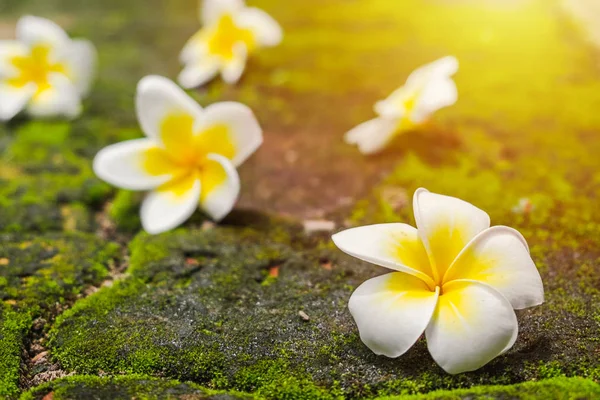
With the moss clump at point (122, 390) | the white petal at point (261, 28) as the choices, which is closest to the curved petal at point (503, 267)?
the moss clump at point (122, 390)

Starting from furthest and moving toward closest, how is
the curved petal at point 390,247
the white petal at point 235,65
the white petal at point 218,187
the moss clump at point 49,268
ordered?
the white petal at point 235,65, the white petal at point 218,187, the moss clump at point 49,268, the curved petal at point 390,247

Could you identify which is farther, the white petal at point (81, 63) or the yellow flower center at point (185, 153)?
the white petal at point (81, 63)

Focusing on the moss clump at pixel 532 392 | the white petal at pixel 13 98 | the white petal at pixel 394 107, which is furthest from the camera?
the white petal at pixel 13 98

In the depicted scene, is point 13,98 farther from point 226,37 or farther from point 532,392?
point 532,392

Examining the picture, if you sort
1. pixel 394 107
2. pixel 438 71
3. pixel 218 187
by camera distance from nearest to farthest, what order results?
pixel 218 187, pixel 438 71, pixel 394 107

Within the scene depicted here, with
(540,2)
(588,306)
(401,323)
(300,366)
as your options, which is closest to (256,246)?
(300,366)

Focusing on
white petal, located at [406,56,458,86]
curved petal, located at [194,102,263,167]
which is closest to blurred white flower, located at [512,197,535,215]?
white petal, located at [406,56,458,86]

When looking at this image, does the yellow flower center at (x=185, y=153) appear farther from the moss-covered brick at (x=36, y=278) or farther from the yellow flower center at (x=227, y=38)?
the yellow flower center at (x=227, y=38)

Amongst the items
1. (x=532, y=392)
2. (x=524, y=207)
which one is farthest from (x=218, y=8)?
(x=532, y=392)

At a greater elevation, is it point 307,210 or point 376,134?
point 376,134
